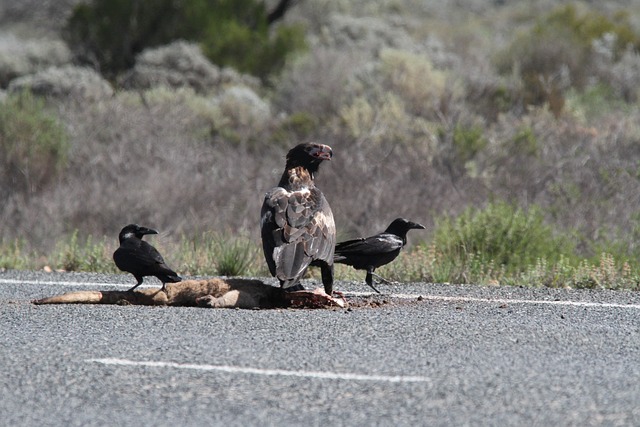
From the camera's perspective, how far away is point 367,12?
146 feet

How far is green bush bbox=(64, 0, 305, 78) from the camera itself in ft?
105

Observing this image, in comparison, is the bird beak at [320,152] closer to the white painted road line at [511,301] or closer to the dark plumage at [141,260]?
the white painted road line at [511,301]

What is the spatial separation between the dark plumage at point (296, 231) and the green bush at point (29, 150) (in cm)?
938

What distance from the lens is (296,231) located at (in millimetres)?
9578

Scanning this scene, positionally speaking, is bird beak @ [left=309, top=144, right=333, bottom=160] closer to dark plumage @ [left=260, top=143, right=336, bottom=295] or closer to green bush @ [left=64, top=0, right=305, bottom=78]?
dark plumage @ [left=260, top=143, right=336, bottom=295]

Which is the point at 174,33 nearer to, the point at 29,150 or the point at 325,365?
the point at 29,150

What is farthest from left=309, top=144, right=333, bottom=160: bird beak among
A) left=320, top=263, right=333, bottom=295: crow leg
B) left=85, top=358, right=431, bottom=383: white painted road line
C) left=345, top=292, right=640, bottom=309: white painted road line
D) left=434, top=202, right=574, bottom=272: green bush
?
left=85, top=358, right=431, bottom=383: white painted road line

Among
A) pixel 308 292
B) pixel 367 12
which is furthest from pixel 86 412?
pixel 367 12

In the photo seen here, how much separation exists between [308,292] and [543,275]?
3187 mm

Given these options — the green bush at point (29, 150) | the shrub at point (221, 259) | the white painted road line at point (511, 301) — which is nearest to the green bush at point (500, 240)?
the shrub at point (221, 259)

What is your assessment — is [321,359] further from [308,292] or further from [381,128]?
[381,128]

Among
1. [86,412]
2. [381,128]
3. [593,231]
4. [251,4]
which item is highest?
[251,4]

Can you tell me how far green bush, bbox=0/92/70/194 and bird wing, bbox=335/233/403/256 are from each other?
9.05 meters

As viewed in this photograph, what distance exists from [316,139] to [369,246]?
411 inches
